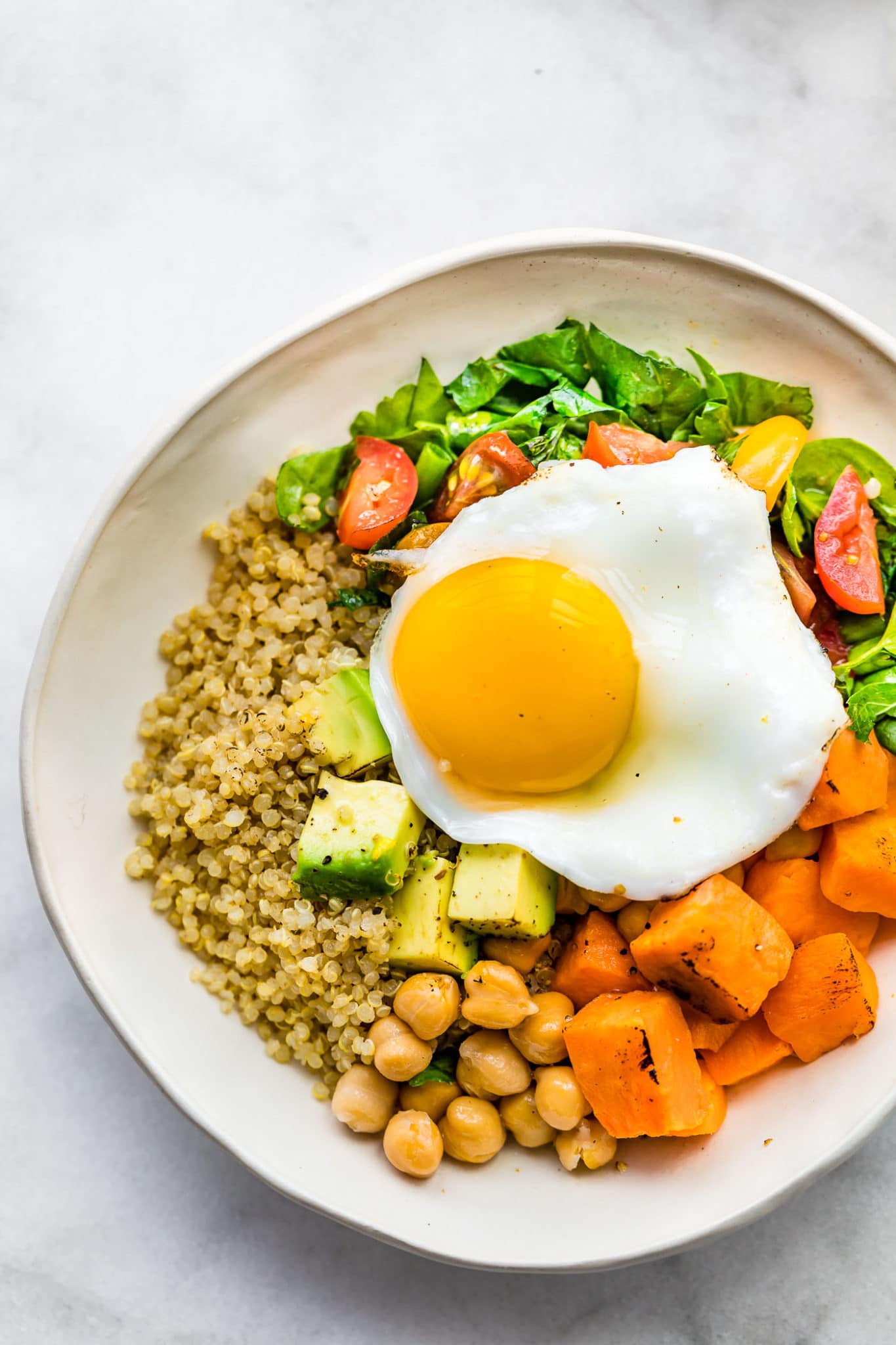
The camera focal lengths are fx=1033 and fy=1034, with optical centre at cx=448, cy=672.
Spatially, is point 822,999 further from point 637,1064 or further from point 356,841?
point 356,841

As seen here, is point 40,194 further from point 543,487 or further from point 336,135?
point 543,487

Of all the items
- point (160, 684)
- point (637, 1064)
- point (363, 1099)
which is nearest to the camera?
point (637, 1064)

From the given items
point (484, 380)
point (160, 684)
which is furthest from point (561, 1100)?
point (484, 380)

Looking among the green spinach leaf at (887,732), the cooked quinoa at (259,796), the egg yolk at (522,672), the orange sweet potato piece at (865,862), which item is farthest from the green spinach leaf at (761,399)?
the cooked quinoa at (259,796)

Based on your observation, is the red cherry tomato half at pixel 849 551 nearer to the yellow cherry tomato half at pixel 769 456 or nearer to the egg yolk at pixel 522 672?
the yellow cherry tomato half at pixel 769 456

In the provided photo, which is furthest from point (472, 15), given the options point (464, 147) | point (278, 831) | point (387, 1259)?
point (387, 1259)

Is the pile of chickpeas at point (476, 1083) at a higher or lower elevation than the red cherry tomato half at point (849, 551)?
lower
